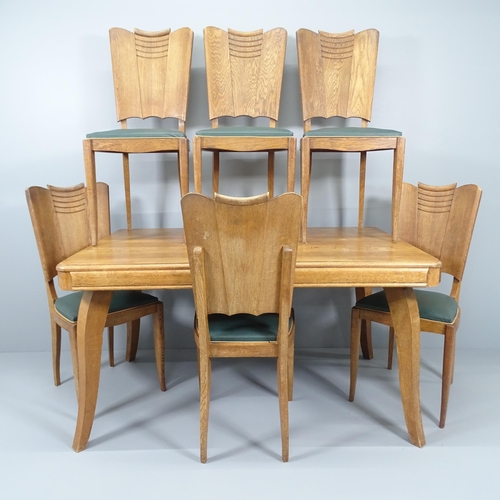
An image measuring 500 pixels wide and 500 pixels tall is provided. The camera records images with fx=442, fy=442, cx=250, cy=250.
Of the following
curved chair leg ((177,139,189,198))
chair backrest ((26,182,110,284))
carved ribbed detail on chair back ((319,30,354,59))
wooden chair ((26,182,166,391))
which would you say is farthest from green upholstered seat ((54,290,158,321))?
carved ribbed detail on chair back ((319,30,354,59))

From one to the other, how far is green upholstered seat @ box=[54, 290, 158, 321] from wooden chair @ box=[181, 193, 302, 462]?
559mm

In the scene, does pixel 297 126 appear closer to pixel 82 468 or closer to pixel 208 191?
pixel 208 191

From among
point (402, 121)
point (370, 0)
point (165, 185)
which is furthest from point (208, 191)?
point (370, 0)

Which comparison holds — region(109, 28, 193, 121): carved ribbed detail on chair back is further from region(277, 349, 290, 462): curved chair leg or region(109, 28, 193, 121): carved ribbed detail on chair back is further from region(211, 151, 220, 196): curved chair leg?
region(277, 349, 290, 462): curved chair leg

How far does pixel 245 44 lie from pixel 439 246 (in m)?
1.42

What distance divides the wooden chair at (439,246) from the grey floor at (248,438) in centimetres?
19

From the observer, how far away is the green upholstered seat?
1.94m

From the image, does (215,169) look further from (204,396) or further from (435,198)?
(204,396)

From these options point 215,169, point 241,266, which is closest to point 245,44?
point 215,169

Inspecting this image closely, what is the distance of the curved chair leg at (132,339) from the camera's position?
2453mm

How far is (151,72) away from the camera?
2.34 metres

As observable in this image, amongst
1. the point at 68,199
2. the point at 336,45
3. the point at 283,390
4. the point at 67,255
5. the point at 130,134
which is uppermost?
the point at 336,45

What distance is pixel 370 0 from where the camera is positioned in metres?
2.43

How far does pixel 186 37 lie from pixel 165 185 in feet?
2.64
